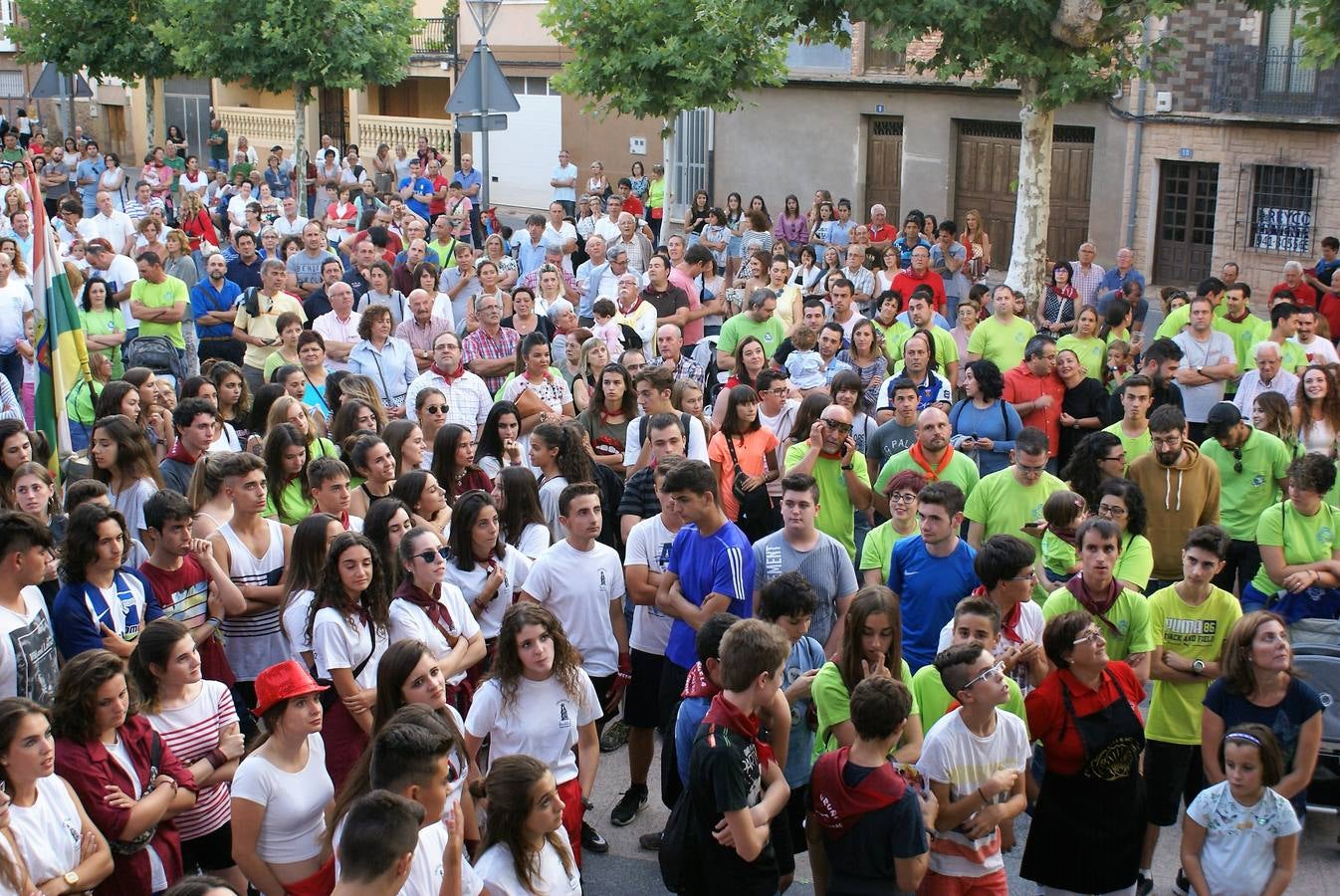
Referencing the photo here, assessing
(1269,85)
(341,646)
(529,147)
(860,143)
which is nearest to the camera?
(341,646)

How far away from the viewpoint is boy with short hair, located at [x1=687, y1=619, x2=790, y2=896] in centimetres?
497

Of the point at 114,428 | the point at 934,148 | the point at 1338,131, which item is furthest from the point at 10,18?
the point at 114,428

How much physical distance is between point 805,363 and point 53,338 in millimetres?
4984

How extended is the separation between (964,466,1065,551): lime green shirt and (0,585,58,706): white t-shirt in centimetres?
446

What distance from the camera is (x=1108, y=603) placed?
642 centimetres

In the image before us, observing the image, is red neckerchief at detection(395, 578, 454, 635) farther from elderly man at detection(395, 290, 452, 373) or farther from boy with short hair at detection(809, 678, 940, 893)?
elderly man at detection(395, 290, 452, 373)

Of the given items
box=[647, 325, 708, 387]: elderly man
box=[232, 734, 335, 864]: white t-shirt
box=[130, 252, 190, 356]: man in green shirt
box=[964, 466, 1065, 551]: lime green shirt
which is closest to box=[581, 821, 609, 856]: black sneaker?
box=[232, 734, 335, 864]: white t-shirt

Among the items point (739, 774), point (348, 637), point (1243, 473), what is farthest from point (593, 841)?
point (1243, 473)

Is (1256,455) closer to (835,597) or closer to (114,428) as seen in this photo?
(835,597)

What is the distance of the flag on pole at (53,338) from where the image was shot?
900 cm

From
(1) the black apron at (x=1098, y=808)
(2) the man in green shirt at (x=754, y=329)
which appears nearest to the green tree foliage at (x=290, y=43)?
(2) the man in green shirt at (x=754, y=329)

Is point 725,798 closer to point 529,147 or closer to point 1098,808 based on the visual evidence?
point 1098,808

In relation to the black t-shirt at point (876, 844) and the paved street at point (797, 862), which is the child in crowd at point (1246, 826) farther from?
the black t-shirt at point (876, 844)

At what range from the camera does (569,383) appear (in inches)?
449
